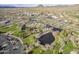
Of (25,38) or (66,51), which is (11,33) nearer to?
(25,38)

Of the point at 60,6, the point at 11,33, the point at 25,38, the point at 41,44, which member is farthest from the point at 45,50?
the point at 60,6

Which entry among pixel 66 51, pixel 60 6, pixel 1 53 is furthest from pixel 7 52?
pixel 60 6

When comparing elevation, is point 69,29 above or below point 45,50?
above
